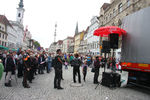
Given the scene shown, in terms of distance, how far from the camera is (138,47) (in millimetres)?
6352

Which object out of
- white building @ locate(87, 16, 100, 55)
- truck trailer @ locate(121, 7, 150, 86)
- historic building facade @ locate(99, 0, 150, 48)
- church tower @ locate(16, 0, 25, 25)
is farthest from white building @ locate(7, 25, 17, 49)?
truck trailer @ locate(121, 7, 150, 86)

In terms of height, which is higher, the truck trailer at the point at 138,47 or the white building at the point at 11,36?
the white building at the point at 11,36

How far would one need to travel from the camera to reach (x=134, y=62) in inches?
257

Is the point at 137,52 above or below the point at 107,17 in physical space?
below

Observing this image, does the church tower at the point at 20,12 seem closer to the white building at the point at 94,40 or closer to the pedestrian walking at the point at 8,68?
the white building at the point at 94,40

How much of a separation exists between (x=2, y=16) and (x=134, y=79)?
57.3 meters

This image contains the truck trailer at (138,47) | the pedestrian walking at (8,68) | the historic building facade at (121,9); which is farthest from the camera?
the historic building facade at (121,9)

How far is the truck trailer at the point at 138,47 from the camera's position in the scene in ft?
19.7

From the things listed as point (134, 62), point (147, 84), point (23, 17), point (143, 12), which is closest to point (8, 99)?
point (134, 62)

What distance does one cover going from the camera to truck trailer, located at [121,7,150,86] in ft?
19.7

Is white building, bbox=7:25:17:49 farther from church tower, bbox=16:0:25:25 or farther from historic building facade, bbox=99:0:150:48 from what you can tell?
historic building facade, bbox=99:0:150:48

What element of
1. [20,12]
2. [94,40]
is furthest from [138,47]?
[20,12]

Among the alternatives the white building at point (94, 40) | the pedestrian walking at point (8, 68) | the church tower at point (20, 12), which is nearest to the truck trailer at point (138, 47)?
the pedestrian walking at point (8, 68)

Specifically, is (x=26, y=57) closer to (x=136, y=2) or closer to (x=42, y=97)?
(x=42, y=97)
